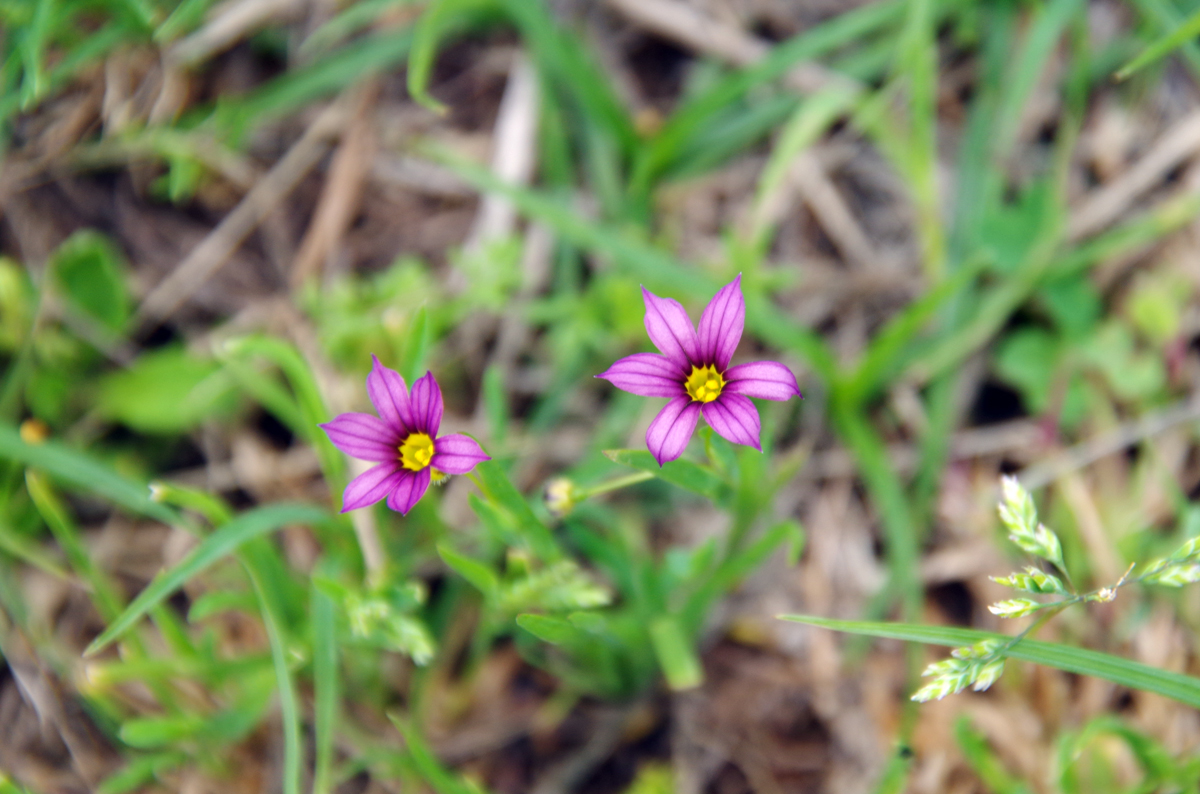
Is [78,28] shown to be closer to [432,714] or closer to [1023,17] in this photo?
[432,714]

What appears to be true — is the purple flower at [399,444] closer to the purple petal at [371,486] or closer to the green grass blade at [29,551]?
the purple petal at [371,486]

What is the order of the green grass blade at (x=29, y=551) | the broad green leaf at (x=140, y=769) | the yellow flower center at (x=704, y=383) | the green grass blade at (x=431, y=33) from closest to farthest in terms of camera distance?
the yellow flower center at (x=704, y=383) < the broad green leaf at (x=140, y=769) < the green grass blade at (x=29, y=551) < the green grass blade at (x=431, y=33)

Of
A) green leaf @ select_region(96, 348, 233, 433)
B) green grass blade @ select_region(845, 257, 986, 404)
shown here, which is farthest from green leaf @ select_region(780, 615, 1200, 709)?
green leaf @ select_region(96, 348, 233, 433)

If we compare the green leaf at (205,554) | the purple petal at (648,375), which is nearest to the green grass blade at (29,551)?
the green leaf at (205,554)

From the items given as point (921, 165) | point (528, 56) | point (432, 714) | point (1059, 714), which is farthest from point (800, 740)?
point (528, 56)

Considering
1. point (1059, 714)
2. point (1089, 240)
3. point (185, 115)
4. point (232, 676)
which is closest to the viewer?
point (232, 676)

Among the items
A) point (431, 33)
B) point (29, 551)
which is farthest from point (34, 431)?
point (431, 33)

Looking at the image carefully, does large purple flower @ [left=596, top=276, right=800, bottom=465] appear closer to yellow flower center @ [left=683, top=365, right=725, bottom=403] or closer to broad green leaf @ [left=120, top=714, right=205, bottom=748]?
yellow flower center @ [left=683, top=365, right=725, bottom=403]
